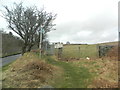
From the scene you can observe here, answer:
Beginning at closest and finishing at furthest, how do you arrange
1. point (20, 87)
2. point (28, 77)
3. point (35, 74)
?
point (20, 87) < point (28, 77) < point (35, 74)

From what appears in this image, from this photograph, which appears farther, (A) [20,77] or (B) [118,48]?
(B) [118,48]

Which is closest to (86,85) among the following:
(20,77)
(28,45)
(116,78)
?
(116,78)

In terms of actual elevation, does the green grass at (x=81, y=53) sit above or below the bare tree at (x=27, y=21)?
below

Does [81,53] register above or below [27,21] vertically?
below

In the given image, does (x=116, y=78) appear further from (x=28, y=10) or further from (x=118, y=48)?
(x=28, y=10)

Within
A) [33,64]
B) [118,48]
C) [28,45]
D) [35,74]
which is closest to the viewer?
[35,74]

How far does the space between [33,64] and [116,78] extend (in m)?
4.27

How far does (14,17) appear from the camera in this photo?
18.6m

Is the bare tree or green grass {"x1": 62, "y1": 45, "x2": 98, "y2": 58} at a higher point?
the bare tree

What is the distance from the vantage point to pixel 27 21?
59.3 feet

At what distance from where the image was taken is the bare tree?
1827 centimetres

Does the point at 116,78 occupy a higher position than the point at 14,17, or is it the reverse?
the point at 14,17

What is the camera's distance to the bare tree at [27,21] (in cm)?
1827

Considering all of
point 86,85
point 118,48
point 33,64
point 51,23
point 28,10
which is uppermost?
point 28,10
